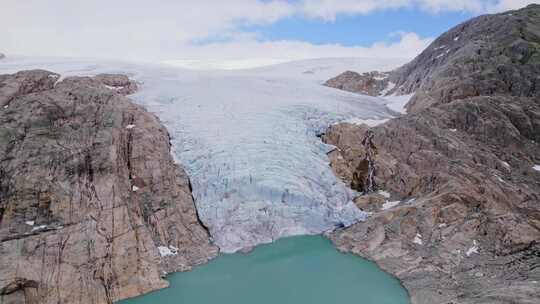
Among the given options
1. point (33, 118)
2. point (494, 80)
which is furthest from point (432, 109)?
point (33, 118)

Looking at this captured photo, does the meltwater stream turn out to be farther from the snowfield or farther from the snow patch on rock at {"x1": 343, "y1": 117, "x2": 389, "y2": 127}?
the snow patch on rock at {"x1": 343, "y1": 117, "x2": 389, "y2": 127}

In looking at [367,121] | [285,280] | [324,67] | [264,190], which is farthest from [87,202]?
[324,67]

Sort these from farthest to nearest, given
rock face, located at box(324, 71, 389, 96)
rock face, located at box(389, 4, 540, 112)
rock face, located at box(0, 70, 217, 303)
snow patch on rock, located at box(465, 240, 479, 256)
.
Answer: rock face, located at box(324, 71, 389, 96) < rock face, located at box(389, 4, 540, 112) < snow patch on rock, located at box(465, 240, 479, 256) < rock face, located at box(0, 70, 217, 303)

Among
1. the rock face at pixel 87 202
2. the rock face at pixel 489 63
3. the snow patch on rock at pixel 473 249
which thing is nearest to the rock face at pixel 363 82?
the rock face at pixel 489 63

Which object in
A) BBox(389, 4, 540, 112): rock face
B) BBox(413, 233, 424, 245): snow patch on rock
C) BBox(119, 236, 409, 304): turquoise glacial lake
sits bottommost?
BBox(119, 236, 409, 304): turquoise glacial lake

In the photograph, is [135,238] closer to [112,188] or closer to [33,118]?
[112,188]

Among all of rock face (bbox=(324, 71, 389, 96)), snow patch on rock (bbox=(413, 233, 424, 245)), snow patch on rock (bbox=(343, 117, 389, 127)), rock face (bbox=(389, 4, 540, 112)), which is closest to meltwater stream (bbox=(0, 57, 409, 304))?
snow patch on rock (bbox=(343, 117, 389, 127))
